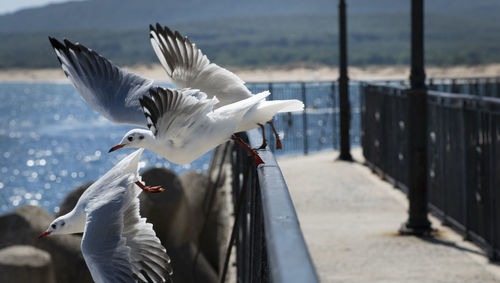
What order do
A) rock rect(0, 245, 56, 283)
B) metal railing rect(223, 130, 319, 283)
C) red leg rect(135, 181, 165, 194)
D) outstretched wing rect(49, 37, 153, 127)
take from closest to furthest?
metal railing rect(223, 130, 319, 283) → red leg rect(135, 181, 165, 194) → outstretched wing rect(49, 37, 153, 127) → rock rect(0, 245, 56, 283)

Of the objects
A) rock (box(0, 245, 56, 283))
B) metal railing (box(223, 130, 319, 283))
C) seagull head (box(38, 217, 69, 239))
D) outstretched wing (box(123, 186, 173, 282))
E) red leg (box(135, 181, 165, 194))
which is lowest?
rock (box(0, 245, 56, 283))

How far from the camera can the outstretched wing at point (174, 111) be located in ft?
11.9

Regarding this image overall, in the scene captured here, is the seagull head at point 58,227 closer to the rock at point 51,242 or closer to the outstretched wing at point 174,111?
the outstretched wing at point 174,111

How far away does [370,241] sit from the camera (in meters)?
8.59

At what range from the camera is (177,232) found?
9.65m

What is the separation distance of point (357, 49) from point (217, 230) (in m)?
176

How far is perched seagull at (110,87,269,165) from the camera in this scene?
3.66 m

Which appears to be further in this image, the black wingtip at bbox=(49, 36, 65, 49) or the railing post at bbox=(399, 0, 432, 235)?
the railing post at bbox=(399, 0, 432, 235)

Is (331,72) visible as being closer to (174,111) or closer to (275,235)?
(174,111)

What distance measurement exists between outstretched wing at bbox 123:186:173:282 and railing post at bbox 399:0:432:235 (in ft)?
17.6

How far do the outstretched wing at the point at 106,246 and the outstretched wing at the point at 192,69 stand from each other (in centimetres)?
109

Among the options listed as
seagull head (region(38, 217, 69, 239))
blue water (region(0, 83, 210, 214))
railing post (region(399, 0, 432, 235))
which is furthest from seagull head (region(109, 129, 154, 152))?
blue water (region(0, 83, 210, 214))

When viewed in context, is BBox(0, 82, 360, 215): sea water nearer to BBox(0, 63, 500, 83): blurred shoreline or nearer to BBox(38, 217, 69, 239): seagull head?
BBox(38, 217, 69, 239): seagull head

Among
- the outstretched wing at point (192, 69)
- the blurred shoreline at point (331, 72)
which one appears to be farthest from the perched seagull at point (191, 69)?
the blurred shoreline at point (331, 72)
